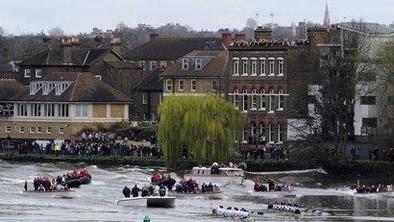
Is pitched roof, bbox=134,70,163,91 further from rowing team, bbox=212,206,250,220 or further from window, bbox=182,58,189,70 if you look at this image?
rowing team, bbox=212,206,250,220

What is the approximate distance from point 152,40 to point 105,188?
249ft

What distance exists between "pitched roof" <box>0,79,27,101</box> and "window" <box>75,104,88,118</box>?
795 cm

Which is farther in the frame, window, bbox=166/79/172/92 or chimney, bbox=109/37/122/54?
chimney, bbox=109/37/122/54

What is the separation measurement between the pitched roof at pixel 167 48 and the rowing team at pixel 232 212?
80955mm

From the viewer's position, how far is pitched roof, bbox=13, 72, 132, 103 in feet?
459

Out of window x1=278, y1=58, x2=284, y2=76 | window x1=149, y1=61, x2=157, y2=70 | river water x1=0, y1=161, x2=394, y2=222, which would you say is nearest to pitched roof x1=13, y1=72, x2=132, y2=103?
window x1=278, y1=58, x2=284, y2=76

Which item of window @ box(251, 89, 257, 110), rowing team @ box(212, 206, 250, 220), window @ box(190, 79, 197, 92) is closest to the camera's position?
rowing team @ box(212, 206, 250, 220)

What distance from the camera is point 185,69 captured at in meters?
140

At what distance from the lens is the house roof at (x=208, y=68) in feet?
450

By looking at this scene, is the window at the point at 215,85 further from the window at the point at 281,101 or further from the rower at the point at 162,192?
the rower at the point at 162,192

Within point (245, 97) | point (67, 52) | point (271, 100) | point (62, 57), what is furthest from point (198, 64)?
point (67, 52)

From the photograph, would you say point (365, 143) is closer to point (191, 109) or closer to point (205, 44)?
point (191, 109)

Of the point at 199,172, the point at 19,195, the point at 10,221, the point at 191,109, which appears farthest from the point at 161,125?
the point at 10,221

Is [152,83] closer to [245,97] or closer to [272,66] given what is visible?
[245,97]
